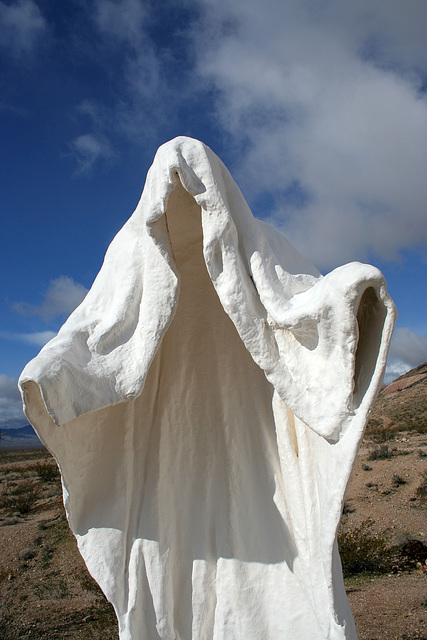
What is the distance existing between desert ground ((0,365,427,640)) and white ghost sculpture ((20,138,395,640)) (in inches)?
100

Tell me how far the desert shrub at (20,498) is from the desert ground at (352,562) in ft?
0.10

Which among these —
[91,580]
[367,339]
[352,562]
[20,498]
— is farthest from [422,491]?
[20,498]

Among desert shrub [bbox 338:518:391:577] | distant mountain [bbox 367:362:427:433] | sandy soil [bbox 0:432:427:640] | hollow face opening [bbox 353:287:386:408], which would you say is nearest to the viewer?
hollow face opening [bbox 353:287:386:408]

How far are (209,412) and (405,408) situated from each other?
96.7 feet

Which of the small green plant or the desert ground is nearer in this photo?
the desert ground

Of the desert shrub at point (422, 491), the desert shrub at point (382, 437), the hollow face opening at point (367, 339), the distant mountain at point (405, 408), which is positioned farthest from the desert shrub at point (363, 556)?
the distant mountain at point (405, 408)

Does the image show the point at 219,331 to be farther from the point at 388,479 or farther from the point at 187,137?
the point at 388,479

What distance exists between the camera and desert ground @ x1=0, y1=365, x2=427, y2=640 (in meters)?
4.97

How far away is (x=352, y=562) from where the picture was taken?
6.72 meters

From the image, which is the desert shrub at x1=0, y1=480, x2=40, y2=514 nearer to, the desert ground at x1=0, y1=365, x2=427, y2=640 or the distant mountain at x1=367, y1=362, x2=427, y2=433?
the desert ground at x1=0, y1=365, x2=427, y2=640

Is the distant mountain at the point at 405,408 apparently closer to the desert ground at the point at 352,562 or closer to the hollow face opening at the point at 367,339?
the desert ground at the point at 352,562

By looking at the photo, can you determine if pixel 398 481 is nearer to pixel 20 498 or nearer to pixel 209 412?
pixel 209 412

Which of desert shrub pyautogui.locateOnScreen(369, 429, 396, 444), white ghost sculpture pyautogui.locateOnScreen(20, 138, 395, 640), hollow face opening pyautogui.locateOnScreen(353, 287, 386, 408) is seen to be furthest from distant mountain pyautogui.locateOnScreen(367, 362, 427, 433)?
hollow face opening pyautogui.locateOnScreen(353, 287, 386, 408)

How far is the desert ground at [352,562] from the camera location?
497cm
